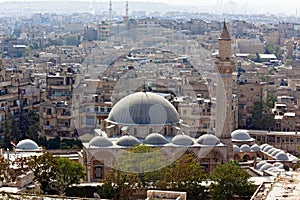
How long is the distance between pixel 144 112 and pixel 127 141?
1661mm

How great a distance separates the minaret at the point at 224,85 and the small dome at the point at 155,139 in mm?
1914

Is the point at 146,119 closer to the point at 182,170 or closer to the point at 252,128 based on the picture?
the point at 182,170

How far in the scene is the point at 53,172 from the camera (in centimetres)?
1808

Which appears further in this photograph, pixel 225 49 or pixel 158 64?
pixel 158 64

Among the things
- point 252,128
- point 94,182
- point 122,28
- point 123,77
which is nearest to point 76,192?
point 94,182

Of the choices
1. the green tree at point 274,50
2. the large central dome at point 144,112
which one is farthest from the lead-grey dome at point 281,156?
the green tree at point 274,50

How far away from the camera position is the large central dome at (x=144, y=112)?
22.8 metres

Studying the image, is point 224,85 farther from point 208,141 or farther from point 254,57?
point 254,57

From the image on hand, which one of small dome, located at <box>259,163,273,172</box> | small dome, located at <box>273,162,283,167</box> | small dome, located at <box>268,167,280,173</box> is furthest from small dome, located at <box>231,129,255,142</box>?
small dome, located at <box>268,167,280,173</box>

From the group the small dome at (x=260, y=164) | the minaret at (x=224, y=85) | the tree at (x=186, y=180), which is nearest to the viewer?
the tree at (x=186, y=180)

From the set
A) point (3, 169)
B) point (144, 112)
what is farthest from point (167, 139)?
point (3, 169)

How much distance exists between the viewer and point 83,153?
862 inches

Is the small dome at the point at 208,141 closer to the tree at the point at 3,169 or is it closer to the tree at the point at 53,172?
the tree at the point at 53,172

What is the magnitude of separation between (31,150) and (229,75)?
625 cm
